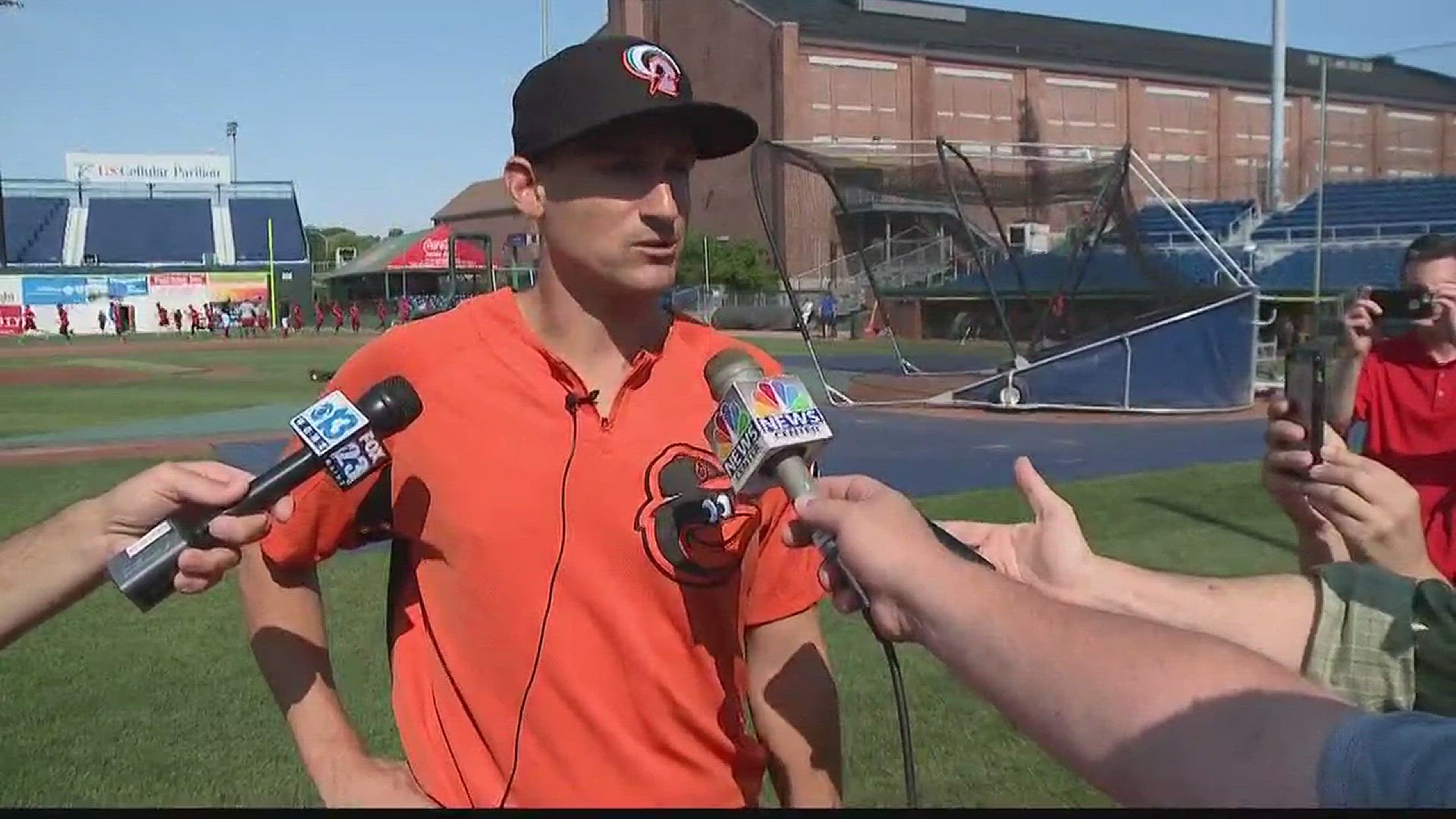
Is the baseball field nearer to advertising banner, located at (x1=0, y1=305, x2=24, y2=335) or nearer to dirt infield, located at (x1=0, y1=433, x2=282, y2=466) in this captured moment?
dirt infield, located at (x1=0, y1=433, x2=282, y2=466)

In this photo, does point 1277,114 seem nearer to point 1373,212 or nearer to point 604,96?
point 1373,212

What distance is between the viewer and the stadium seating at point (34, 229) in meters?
51.9

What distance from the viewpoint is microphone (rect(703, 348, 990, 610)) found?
1.71m

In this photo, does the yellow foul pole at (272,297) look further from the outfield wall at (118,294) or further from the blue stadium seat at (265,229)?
the blue stadium seat at (265,229)

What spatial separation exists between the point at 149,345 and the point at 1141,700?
41200 millimetres

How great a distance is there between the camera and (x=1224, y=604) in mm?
2127

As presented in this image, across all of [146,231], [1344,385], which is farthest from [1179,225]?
[146,231]

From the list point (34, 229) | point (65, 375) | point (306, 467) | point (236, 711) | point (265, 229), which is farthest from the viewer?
point (265, 229)

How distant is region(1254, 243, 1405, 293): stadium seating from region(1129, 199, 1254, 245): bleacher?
5.06 ft

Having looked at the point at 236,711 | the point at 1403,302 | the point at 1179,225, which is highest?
the point at 1179,225

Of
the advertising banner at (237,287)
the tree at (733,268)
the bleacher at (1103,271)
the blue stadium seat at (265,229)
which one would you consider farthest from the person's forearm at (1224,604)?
the blue stadium seat at (265,229)

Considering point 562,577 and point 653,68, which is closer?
point 562,577

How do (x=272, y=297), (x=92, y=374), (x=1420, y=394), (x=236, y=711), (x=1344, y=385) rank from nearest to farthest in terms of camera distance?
(x=1344, y=385) < (x=1420, y=394) < (x=236, y=711) < (x=92, y=374) < (x=272, y=297)

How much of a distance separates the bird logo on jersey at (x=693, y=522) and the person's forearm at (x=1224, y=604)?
54cm
